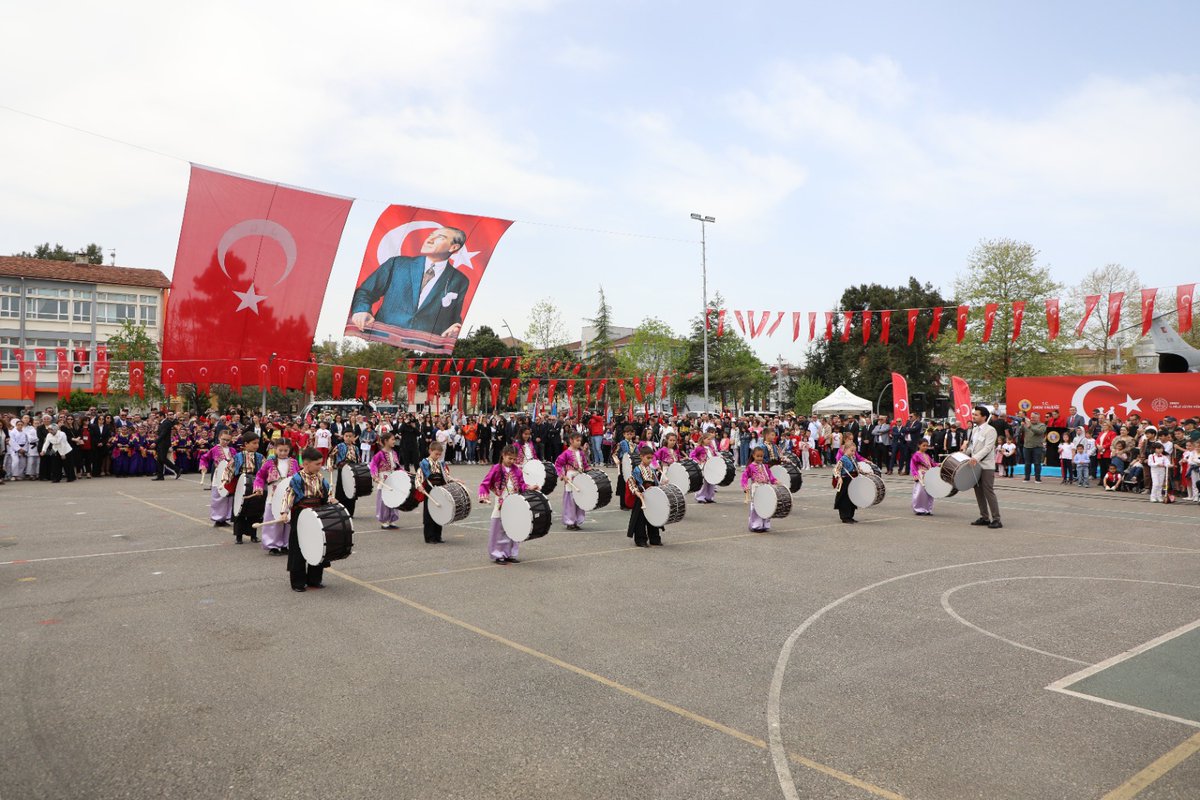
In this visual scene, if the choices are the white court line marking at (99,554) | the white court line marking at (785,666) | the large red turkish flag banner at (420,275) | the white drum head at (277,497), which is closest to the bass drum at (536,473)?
the white drum head at (277,497)

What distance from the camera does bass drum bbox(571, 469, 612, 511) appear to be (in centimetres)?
1245

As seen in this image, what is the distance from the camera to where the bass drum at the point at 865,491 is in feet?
43.3

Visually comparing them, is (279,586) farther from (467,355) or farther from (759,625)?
(467,355)

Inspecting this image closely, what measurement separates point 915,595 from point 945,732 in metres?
3.61

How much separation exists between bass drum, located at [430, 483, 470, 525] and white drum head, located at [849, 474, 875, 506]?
6.83 m

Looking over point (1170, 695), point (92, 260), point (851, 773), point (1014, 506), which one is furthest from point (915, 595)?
point (92, 260)

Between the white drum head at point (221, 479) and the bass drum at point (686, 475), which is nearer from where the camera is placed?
the white drum head at point (221, 479)

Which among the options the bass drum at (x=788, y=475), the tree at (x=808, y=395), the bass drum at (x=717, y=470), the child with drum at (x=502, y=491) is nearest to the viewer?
the child with drum at (x=502, y=491)

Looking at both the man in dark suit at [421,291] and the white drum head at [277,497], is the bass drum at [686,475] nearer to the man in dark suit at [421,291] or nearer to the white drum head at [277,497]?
the white drum head at [277,497]

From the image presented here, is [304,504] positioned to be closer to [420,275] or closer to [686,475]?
[686,475]

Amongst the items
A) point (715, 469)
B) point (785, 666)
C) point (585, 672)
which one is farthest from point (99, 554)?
point (715, 469)

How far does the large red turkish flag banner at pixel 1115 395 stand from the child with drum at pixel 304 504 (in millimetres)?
23410

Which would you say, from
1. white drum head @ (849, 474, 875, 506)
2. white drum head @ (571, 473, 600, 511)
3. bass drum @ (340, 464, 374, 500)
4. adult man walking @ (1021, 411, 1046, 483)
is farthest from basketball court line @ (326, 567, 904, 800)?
adult man walking @ (1021, 411, 1046, 483)

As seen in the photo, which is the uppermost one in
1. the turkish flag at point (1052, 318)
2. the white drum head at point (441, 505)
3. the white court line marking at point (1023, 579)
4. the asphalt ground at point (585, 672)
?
the turkish flag at point (1052, 318)
